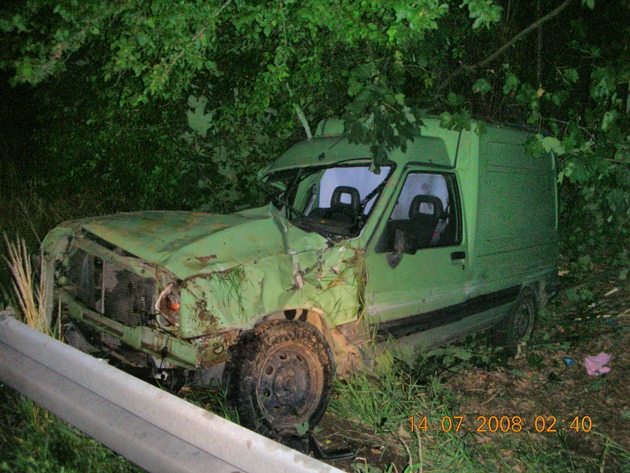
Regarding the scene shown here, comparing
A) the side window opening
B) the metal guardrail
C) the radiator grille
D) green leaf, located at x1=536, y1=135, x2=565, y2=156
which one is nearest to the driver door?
the side window opening

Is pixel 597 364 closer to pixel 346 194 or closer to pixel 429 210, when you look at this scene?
pixel 429 210

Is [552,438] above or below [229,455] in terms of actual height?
below

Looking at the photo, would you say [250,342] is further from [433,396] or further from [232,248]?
[433,396]

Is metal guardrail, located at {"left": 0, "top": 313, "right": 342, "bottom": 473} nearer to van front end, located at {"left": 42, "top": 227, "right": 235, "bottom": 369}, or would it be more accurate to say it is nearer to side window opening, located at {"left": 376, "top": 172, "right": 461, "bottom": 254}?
van front end, located at {"left": 42, "top": 227, "right": 235, "bottom": 369}

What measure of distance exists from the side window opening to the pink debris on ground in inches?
66.1

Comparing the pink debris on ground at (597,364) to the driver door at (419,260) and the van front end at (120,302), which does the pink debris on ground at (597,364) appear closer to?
the driver door at (419,260)

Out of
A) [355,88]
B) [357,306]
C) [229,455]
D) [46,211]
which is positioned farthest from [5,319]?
[46,211]

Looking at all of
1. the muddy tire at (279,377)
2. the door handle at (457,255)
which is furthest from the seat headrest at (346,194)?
the muddy tire at (279,377)

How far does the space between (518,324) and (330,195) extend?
93.9 inches

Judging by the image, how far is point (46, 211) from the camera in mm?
7207

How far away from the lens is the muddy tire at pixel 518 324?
5328 mm

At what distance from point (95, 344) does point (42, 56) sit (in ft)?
9.43

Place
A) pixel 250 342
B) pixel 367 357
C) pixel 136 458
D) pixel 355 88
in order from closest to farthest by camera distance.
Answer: pixel 136 458 → pixel 250 342 → pixel 367 357 → pixel 355 88
